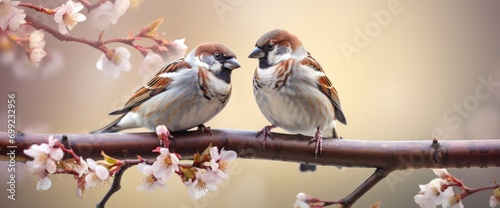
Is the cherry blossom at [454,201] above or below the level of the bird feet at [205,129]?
below

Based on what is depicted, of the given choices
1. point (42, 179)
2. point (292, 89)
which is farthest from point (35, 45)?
point (292, 89)

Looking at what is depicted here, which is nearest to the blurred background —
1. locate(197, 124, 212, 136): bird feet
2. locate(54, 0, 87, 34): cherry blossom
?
locate(197, 124, 212, 136): bird feet

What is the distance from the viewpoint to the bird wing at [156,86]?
2.98ft

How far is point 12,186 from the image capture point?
83 cm

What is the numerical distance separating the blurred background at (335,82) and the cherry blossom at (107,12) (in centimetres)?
41

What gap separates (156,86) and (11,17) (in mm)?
315

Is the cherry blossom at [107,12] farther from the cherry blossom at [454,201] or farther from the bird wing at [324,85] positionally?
the cherry blossom at [454,201]

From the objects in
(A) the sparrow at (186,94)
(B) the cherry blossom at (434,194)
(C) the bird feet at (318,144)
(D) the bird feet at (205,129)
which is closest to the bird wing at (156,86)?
(A) the sparrow at (186,94)

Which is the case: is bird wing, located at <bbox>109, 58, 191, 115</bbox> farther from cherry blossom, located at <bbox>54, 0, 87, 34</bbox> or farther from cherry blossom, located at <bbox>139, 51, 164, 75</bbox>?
cherry blossom, located at <bbox>54, 0, 87, 34</bbox>

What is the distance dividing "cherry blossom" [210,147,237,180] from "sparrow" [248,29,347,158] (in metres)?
0.19

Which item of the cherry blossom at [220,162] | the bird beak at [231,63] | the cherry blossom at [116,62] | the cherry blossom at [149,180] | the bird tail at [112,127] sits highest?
the bird beak at [231,63]

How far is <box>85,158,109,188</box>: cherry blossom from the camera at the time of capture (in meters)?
0.61

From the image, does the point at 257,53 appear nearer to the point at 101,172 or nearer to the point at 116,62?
the point at 116,62

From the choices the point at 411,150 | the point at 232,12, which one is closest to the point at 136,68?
the point at 232,12
